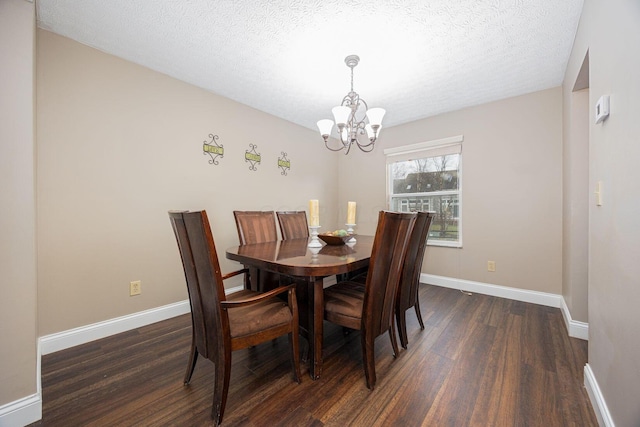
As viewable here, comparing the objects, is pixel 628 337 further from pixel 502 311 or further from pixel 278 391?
pixel 502 311

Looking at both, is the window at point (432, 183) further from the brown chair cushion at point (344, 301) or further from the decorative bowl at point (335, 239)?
the brown chair cushion at point (344, 301)

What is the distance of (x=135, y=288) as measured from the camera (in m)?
2.29

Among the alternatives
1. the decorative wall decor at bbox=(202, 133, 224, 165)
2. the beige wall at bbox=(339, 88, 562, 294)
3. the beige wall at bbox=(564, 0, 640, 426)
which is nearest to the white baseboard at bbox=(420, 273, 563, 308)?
the beige wall at bbox=(339, 88, 562, 294)

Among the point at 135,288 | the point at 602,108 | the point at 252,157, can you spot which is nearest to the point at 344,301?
the point at 602,108

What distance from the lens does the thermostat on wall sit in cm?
119

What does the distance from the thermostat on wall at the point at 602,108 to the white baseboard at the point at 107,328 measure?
3413 mm

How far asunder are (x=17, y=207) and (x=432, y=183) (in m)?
3.96

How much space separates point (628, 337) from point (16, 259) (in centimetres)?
274

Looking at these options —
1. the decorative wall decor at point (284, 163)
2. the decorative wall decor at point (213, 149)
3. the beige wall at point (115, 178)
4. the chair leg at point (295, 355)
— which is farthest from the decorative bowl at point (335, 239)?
the decorative wall decor at point (284, 163)

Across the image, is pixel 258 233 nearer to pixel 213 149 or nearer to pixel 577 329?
pixel 213 149

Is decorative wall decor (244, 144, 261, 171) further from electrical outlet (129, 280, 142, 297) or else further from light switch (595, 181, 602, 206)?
light switch (595, 181, 602, 206)

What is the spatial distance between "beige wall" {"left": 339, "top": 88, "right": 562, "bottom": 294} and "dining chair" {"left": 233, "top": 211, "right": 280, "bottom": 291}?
2.36m

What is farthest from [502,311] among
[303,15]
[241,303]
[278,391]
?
[303,15]

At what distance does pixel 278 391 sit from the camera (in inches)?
57.4
